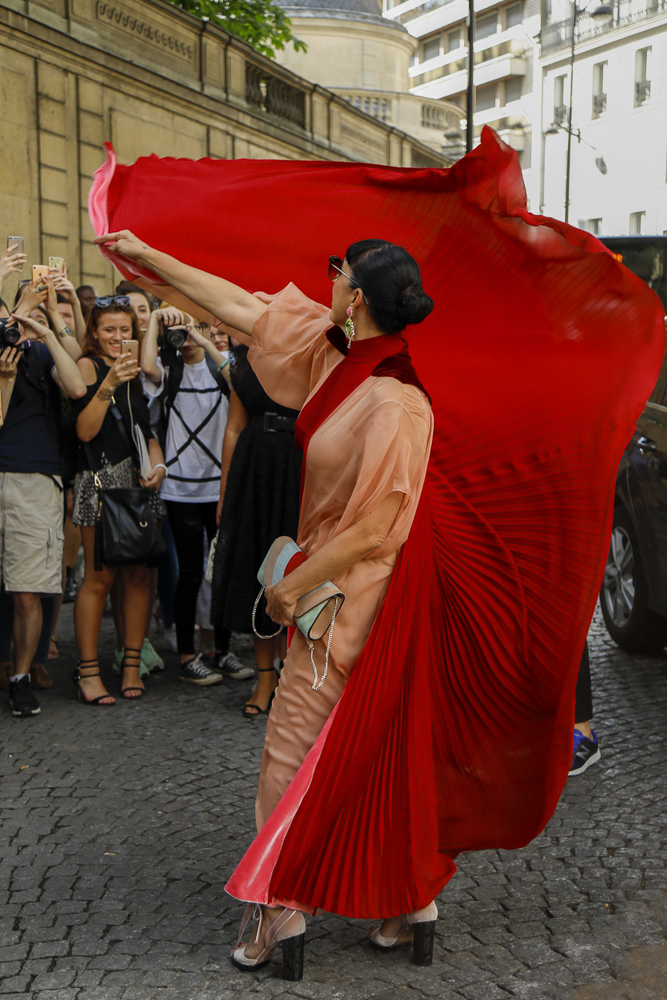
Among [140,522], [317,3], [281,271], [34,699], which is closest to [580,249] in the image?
[281,271]

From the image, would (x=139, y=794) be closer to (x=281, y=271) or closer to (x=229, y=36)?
(x=281, y=271)

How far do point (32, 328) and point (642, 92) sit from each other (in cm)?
5062

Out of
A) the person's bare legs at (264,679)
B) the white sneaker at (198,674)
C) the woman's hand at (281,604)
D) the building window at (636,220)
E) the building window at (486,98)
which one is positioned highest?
the building window at (486,98)

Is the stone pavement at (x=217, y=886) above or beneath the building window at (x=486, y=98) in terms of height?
beneath

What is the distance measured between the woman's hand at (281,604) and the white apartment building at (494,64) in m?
68.5

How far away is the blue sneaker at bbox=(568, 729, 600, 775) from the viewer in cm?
475

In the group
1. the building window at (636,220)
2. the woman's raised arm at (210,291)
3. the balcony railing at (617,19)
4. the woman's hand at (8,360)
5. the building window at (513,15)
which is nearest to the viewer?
the woman's raised arm at (210,291)

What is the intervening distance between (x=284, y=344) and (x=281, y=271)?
0.53 meters

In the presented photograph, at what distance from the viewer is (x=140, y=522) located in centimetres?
575

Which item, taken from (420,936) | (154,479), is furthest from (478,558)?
(154,479)

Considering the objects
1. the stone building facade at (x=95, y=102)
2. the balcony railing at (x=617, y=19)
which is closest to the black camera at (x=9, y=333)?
the stone building facade at (x=95, y=102)

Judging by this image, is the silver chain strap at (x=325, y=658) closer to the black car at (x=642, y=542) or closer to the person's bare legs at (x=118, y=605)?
the person's bare legs at (x=118, y=605)

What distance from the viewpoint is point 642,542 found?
629 cm

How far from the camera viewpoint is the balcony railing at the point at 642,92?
4966 cm
